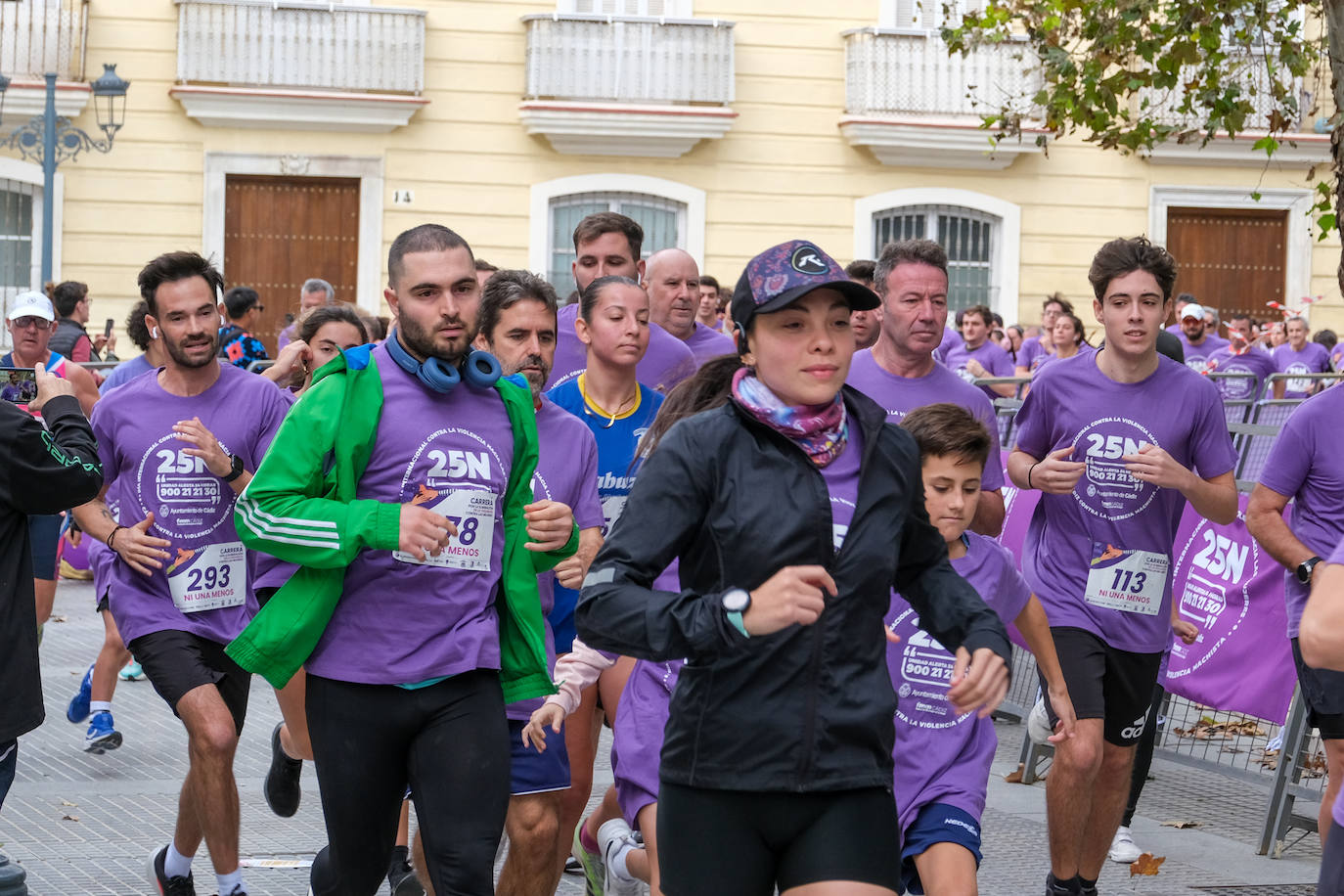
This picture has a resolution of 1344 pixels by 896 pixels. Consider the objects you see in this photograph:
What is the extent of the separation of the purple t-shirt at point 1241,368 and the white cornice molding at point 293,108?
998 cm

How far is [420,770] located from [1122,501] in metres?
2.69

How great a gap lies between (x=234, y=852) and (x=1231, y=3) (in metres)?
7.04

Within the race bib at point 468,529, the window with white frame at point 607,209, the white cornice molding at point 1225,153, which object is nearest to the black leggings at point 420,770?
the race bib at point 468,529

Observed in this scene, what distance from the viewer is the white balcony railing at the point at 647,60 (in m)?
22.9

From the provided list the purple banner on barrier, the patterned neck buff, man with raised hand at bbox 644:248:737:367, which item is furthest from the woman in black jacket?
the purple banner on barrier

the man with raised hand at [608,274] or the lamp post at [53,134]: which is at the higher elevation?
the lamp post at [53,134]

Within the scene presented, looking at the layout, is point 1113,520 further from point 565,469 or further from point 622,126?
point 622,126

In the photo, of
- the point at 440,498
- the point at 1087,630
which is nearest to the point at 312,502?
the point at 440,498

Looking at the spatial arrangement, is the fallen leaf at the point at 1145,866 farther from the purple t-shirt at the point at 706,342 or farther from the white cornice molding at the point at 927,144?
the white cornice molding at the point at 927,144

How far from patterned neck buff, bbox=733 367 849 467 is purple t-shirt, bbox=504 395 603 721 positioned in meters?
1.98

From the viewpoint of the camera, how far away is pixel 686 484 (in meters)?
3.51

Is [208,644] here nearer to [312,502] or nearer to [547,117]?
[312,502]

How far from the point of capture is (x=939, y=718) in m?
4.91

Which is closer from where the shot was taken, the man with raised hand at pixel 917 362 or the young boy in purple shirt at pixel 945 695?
the young boy in purple shirt at pixel 945 695
